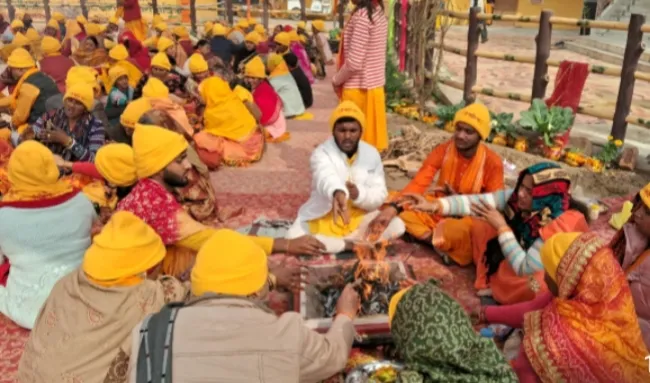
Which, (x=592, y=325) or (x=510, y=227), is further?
(x=510, y=227)

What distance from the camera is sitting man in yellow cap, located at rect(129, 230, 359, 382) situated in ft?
6.61

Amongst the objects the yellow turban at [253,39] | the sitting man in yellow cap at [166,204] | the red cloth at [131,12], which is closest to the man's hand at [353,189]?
the sitting man in yellow cap at [166,204]

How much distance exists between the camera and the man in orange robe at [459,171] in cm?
442

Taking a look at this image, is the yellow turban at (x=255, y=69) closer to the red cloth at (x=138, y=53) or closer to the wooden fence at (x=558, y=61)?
the wooden fence at (x=558, y=61)

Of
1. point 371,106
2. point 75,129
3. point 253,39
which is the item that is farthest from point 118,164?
point 253,39

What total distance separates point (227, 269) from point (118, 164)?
215cm

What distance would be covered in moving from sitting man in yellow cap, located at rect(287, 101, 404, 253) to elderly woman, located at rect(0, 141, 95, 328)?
159cm

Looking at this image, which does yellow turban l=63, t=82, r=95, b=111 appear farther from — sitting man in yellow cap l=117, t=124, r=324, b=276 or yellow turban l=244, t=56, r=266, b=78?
yellow turban l=244, t=56, r=266, b=78

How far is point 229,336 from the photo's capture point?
2051 millimetres

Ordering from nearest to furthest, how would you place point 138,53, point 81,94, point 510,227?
point 510,227, point 81,94, point 138,53

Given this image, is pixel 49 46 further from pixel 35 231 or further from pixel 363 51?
pixel 35 231

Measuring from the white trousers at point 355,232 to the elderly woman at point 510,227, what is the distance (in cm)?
28

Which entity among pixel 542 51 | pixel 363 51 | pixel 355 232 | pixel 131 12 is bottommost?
pixel 355 232

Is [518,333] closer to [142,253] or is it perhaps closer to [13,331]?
[142,253]
